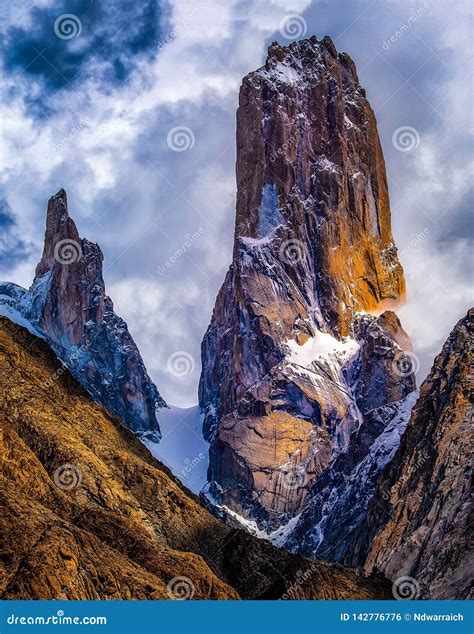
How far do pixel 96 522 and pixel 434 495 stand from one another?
67.3 metres

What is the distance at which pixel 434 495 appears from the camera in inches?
6117

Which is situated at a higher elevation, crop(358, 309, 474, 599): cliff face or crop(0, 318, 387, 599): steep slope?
crop(358, 309, 474, 599): cliff face

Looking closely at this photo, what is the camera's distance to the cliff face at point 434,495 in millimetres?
132000

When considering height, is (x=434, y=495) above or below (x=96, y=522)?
above

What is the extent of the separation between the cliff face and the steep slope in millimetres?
14544

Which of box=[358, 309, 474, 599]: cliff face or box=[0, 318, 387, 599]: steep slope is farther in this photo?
box=[358, 309, 474, 599]: cliff face

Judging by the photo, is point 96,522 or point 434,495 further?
point 434,495

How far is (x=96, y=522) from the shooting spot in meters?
98.8

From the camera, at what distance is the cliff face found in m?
132

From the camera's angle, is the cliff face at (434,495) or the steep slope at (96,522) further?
the cliff face at (434,495)

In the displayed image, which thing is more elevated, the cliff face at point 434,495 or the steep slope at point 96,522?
the cliff face at point 434,495

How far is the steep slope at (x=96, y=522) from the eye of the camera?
84375 millimetres

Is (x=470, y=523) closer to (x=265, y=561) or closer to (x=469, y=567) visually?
(x=469, y=567)

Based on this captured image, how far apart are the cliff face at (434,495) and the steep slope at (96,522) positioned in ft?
47.7
